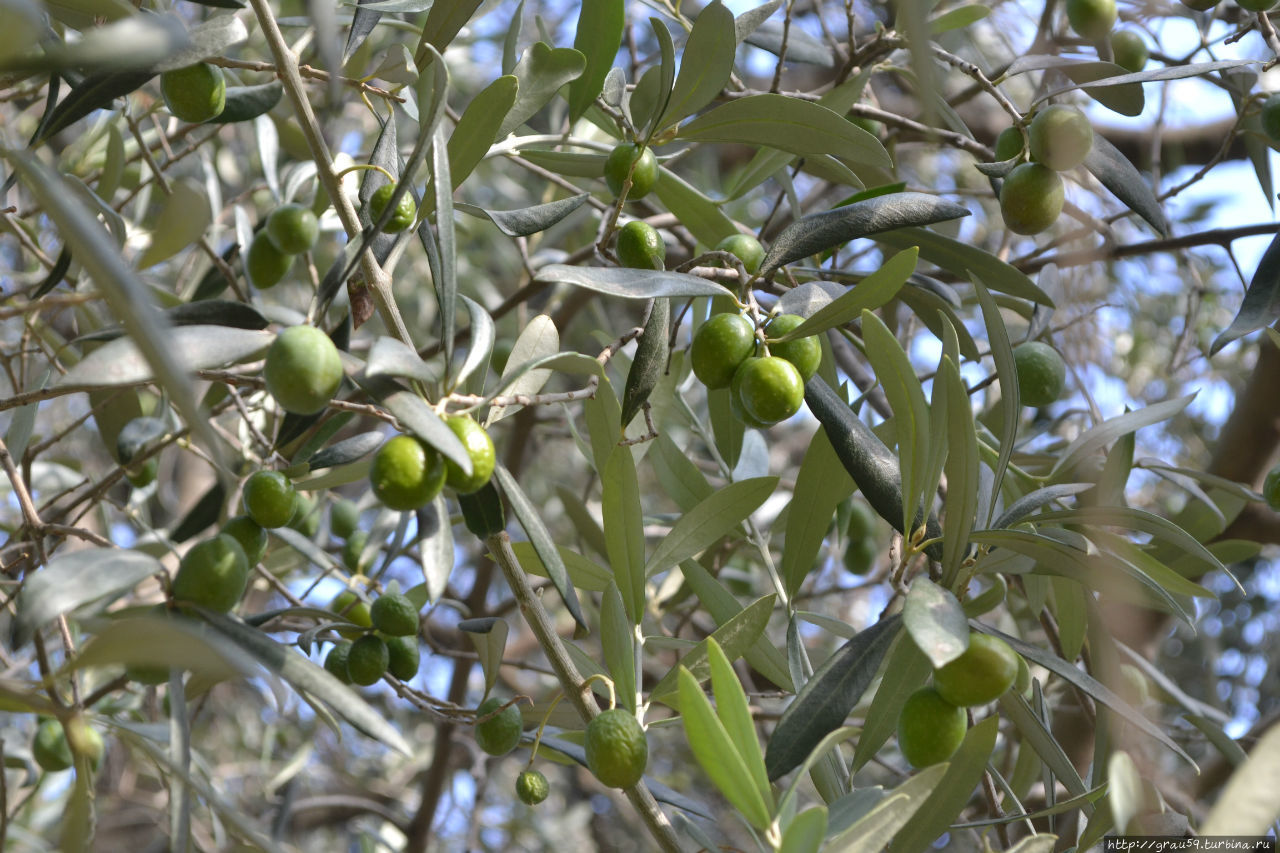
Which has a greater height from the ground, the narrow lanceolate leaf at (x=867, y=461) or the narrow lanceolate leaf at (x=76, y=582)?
the narrow lanceolate leaf at (x=76, y=582)

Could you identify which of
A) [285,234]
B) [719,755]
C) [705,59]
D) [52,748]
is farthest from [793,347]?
[52,748]

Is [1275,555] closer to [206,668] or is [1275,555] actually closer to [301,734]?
[301,734]

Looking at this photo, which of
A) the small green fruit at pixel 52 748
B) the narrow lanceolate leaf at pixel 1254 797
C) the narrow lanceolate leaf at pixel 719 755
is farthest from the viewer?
the small green fruit at pixel 52 748

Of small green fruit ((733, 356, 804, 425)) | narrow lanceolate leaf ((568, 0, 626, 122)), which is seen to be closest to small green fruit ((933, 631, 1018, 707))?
small green fruit ((733, 356, 804, 425))

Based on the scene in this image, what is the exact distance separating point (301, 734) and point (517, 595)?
2.47m

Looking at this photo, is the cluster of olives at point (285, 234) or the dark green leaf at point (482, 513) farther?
the cluster of olives at point (285, 234)

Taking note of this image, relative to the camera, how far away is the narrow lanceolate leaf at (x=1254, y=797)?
24.9 inches

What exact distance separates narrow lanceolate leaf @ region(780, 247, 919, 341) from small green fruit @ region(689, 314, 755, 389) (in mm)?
41

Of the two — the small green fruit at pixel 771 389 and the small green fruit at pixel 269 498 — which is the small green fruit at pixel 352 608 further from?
the small green fruit at pixel 771 389

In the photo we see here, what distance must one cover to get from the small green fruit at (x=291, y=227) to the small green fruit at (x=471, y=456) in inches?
19.4

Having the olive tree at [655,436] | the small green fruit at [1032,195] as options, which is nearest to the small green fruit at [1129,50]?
the olive tree at [655,436]

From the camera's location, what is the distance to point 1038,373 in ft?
4.43

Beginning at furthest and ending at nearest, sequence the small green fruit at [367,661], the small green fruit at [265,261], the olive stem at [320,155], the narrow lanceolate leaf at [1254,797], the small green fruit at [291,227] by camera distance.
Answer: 1. the small green fruit at [265,261]
2. the small green fruit at [291,227]
3. the small green fruit at [367,661]
4. the olive stem at [320,155]
5. the narrow lanceolate leaf at [1254,797]

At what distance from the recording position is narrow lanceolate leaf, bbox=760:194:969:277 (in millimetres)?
982
